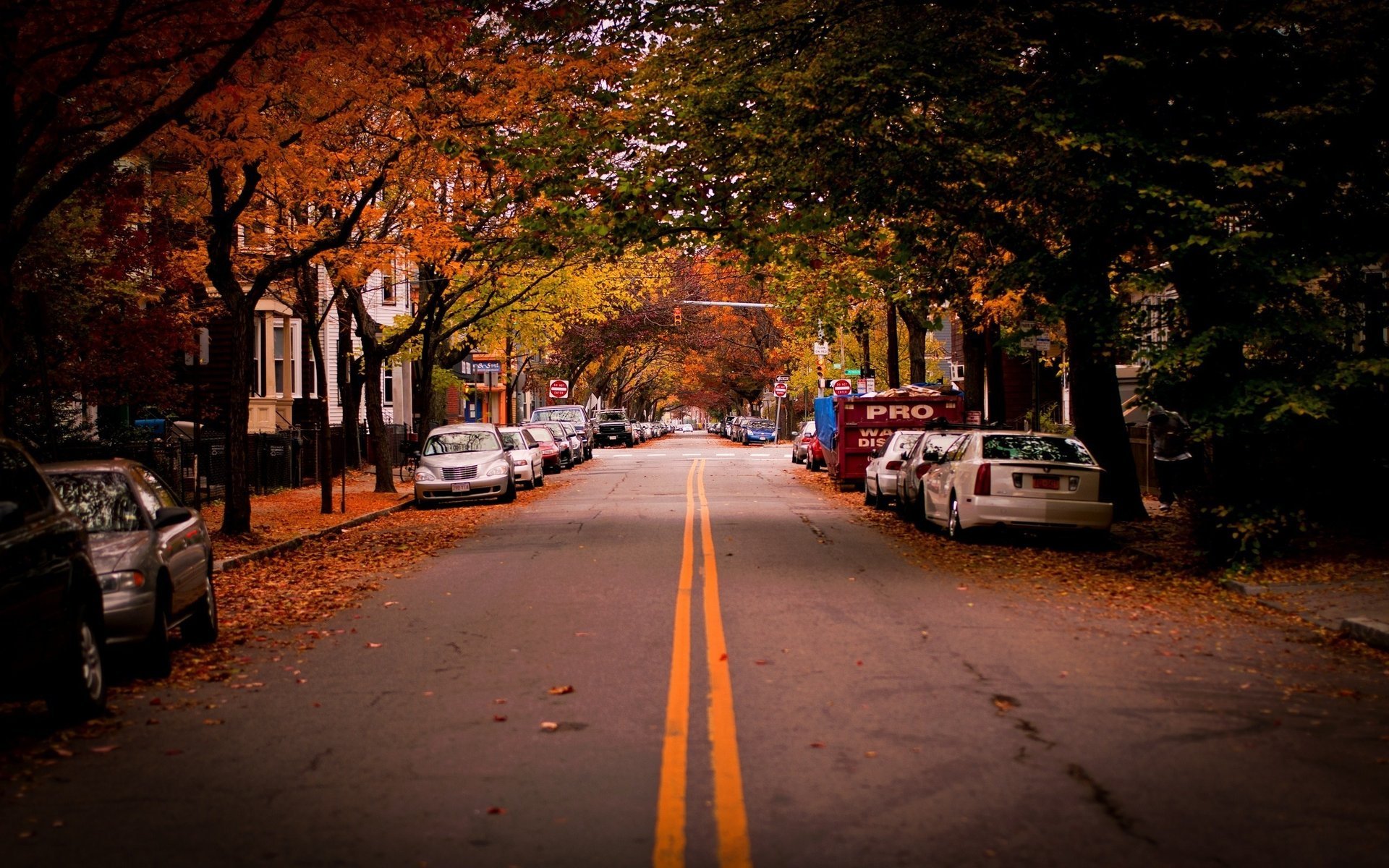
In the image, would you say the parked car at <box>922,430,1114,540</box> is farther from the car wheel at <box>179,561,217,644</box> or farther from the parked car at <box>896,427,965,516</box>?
the car wheel at <box>179,561,217,644</box>

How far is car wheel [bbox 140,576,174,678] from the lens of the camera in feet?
28.8

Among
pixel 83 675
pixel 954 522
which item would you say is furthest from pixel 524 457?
pixel 83 675

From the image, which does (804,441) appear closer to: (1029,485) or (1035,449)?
(1035,449)

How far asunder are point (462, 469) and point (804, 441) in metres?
19.9

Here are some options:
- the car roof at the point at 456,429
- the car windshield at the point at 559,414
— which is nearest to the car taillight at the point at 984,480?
the car roof at the point at 456,429

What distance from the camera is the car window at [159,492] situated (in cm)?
1025

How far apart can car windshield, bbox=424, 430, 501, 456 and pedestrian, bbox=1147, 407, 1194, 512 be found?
12.9 metres

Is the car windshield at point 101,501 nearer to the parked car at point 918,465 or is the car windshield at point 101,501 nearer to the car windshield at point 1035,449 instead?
the car windshield at point 1035,449

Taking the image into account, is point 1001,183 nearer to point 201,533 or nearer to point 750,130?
point 750,130

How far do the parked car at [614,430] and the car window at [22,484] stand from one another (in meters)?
65.5

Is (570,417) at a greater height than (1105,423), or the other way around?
(570,417)

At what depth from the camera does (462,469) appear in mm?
26328

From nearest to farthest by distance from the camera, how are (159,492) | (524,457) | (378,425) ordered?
1. (159,492)
2. (378,425)
3. (524,457)

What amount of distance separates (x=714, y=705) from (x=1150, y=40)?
9648 mm
